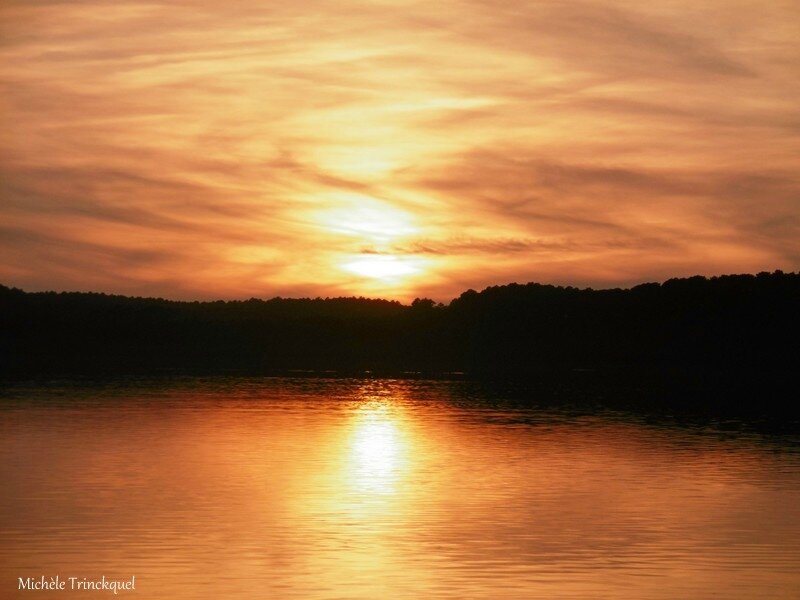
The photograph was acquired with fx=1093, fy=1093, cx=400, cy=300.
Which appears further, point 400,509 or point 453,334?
point 453,334

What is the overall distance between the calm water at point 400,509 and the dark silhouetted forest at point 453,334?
7906 centimetres

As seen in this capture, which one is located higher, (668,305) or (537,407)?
(668,305)

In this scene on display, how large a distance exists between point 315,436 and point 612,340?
106m

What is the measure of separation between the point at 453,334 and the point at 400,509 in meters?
137

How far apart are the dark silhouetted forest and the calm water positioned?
7906cm

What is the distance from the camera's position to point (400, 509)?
26766mm

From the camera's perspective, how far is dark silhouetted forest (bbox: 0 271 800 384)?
133375 millimetres

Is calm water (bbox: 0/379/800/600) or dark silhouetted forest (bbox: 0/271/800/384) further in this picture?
dark silhouetted forest (bbox: 0/271/800/384)

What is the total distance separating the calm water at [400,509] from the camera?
19647 millimetres

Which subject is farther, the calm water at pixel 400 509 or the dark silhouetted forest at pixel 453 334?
the dark silhouetted forest at pixel 453 334

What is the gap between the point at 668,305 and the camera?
143m

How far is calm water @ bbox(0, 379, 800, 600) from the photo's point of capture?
19647 mm

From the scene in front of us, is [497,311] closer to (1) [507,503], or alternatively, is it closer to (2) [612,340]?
(2) [612,340]

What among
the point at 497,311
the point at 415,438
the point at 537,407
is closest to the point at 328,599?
the point at 415,438
